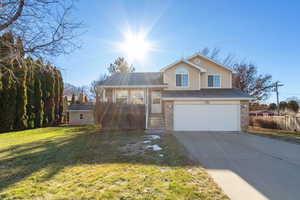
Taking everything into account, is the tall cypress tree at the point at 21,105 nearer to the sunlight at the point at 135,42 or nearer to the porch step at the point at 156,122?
the sunlight at the point at 135,42

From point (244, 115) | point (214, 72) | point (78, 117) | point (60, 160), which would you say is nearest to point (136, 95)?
point (214, 72)

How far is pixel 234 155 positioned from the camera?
5.70m

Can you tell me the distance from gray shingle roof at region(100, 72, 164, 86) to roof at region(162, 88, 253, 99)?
1.82 metres

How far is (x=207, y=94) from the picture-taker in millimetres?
12477

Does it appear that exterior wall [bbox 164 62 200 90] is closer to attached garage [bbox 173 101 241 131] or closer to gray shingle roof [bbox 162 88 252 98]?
gray shingle roof [bbox 162 88 252 98]

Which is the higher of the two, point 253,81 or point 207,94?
point 253,81

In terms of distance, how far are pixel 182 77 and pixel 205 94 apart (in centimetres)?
269

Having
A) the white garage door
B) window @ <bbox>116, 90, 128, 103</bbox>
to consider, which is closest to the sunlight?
window @ <bbox>116, 90, 128, 103</bbox>

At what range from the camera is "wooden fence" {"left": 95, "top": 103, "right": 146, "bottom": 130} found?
468 inches

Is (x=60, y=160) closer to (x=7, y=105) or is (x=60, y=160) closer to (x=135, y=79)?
(x=135, y=79)

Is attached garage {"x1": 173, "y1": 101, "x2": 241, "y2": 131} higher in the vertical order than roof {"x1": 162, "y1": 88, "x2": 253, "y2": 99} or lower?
lower

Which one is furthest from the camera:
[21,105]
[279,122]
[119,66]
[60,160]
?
[119,66]

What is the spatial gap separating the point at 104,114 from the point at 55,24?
772 centimetres

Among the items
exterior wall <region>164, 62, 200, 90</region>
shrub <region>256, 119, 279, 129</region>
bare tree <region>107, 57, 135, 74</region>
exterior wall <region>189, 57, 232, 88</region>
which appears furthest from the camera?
bare tree <region>107, 57, 135, 74</region>
